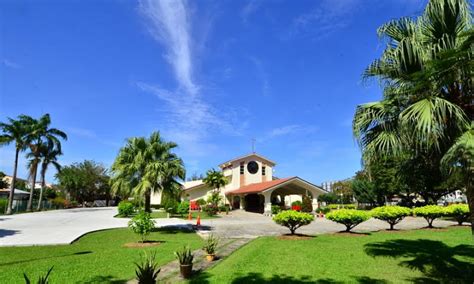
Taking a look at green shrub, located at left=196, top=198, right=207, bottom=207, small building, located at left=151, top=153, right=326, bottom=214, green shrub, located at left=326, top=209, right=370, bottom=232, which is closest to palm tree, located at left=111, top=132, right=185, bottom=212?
green shrub, located at left=326, top=209, right=370, bottom=232

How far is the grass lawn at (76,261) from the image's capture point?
23.8 ft

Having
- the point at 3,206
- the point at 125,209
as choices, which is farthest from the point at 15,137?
the point at 125,209

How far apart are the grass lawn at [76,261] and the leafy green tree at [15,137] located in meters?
26.0

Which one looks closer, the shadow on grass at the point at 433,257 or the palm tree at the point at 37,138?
the shadow on grass at the point at 433,257

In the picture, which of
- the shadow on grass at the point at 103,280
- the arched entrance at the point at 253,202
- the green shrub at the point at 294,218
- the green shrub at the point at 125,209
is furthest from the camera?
the arched entrance at the point at 253,202

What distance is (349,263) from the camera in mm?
8352

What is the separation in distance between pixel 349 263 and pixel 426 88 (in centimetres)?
521

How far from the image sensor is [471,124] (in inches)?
217

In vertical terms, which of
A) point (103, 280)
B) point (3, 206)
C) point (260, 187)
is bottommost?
point (103, 280)

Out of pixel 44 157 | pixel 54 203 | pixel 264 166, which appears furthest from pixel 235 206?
pixel 54 203

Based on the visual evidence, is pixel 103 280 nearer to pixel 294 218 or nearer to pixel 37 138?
pixel 294 218

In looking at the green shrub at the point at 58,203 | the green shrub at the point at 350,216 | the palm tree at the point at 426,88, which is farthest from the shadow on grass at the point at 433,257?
the green shrub at the point at 58,203

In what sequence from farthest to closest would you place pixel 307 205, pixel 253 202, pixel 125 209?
pixel 253 202 < pixel 307 205 < pixel 125 209

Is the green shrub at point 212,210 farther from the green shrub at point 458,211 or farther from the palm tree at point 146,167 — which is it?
the green shrub at point 458,211
